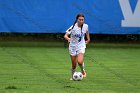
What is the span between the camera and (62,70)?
16766 millimetres

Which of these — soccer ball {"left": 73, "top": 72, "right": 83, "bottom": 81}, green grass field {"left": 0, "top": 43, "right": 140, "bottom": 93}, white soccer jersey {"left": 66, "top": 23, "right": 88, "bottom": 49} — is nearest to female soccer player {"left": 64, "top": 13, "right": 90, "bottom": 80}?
white soccer jersey {"left": 66, "top": 23, "right": 88, "bottom": 49}

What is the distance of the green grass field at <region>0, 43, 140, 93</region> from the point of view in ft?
41.3

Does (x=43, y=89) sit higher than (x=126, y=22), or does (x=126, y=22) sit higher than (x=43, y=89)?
(x=43, y=89)

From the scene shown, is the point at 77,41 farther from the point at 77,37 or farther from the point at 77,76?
the point at 77,76

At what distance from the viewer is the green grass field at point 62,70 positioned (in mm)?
12594

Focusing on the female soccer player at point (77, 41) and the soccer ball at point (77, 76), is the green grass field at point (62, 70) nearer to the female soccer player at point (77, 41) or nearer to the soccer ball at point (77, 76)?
the soccer ball at point (77, 76)

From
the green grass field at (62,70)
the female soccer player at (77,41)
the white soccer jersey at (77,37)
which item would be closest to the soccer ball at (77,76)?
the green grass field at (62,70)

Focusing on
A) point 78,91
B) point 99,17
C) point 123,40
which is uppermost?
point 78,91

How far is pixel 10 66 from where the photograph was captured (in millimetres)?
17531

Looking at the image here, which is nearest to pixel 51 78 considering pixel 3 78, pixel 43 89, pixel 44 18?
pixel 3 78

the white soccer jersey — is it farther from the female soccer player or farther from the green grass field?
the green grass field

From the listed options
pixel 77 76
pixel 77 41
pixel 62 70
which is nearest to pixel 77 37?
pixel 77 41

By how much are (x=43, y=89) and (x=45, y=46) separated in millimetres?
13832

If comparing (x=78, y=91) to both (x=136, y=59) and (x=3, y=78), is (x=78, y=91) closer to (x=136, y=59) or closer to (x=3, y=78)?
(x=3, y=78)
